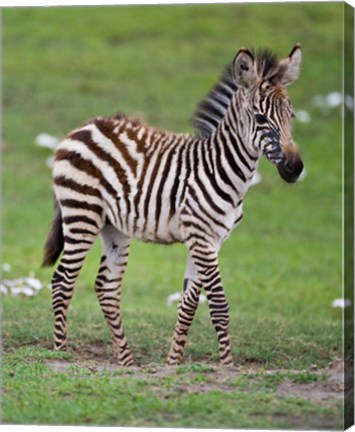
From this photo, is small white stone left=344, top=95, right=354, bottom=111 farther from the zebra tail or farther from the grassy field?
the zebra tail

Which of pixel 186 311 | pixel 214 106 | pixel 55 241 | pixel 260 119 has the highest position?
pixel 214 106

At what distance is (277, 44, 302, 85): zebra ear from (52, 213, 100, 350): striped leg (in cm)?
199

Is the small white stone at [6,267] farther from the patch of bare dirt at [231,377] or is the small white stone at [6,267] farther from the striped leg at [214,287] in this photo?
the striped leg at [214,287]

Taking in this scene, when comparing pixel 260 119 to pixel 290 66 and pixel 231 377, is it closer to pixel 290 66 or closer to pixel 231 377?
pixel 290 66

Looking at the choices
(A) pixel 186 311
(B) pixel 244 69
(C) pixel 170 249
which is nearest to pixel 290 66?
(B) pixel 244 69

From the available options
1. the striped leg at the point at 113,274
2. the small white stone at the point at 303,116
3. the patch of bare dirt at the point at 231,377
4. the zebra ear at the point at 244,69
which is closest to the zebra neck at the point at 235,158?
the zebra ear at the point at 244,69

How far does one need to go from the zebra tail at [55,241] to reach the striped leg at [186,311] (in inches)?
50.9

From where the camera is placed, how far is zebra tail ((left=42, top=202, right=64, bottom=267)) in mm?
9578

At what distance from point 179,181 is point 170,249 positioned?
7192 mm

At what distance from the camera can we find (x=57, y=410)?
26.3ft

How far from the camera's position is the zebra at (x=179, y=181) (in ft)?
28.0

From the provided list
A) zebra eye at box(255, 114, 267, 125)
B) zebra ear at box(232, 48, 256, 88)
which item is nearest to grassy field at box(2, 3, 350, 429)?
zebra eye at box(255, 114, 267, 125)

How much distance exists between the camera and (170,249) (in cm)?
1606

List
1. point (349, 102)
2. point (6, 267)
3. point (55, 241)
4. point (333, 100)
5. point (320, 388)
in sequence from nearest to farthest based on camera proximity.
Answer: point (320, 388) → point (349, 102) → point (55, 241) → point (6, 267) → point (333, 100)
